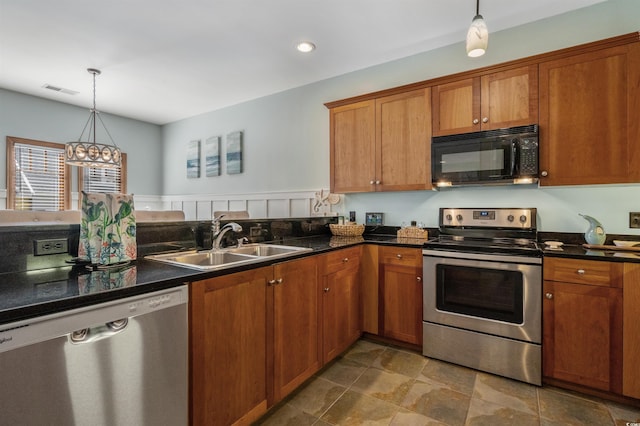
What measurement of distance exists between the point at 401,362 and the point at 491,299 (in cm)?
82

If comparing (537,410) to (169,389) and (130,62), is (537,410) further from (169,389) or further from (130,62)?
(130,62)

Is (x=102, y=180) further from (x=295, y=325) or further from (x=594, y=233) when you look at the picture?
(x=594, y=233)

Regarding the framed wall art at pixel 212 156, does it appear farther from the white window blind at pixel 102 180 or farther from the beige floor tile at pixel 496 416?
the beige floor tile at pixel 496 416

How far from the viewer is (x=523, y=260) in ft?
6.65

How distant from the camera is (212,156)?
4.82 metres

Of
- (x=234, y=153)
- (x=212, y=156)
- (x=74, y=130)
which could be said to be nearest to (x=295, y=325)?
(x=234, y=153)

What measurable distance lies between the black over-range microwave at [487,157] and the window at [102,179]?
15.3 feet

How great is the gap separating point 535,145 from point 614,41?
29.7 inches

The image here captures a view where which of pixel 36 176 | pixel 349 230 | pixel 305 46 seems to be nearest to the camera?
pixel 305 46

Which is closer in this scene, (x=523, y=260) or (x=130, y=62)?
(x=523, y=260)

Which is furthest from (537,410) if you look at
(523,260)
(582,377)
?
(523,260)

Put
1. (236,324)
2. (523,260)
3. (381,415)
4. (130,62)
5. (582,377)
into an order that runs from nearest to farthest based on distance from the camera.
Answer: (236,324) → (381,415) → (582,377) → (523,260) → (130,62)

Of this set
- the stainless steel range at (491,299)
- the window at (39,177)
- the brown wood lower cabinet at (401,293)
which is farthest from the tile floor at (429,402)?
the window at (39,177)

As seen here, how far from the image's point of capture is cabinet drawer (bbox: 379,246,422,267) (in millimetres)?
2438
